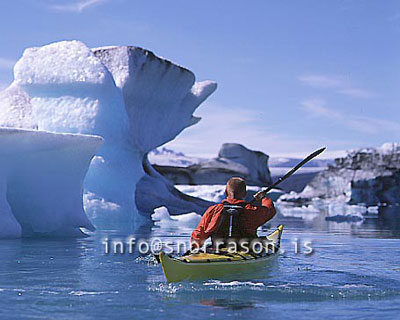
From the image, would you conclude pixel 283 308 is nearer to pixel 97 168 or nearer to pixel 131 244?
pixel 131 244

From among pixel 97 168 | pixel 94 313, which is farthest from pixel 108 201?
pixel 94 313

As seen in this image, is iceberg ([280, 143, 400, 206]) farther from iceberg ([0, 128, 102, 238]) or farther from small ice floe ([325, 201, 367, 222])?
iceberg ([0, 128, 102, 238])

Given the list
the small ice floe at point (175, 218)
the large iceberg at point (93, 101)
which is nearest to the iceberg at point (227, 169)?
the large iceberg at point (93, 101)

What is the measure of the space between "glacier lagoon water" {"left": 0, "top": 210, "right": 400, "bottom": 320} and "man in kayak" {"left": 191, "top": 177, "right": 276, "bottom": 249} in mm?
384

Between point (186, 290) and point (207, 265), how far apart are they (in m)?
0.31

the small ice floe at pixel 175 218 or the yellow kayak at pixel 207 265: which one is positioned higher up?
the small ice floe at pixel 175 218

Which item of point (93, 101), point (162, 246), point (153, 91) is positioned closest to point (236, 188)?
point (162, 246)

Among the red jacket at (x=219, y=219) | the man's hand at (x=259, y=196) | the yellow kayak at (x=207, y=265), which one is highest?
the man's hand at (x=259, y=196)

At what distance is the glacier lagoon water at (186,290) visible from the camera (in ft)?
10.8

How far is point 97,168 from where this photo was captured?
1301 cm

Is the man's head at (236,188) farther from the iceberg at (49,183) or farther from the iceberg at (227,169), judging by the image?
the iceberg at (227,169)

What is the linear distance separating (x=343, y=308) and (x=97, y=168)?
1007 cm

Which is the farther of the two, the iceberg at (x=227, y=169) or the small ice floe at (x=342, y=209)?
the iceberg at (x=227, y=169)

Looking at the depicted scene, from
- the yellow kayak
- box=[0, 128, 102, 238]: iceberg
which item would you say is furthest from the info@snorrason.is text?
box=[0, 128, 102, 238]: iceberg
